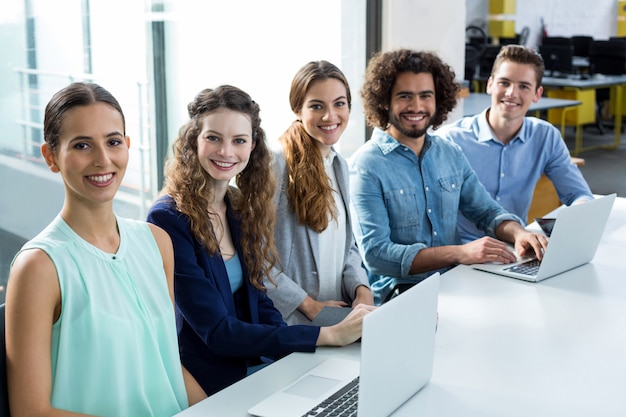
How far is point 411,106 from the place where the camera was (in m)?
2.65

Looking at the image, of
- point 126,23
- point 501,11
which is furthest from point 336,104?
point 501,11

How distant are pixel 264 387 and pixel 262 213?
58cm

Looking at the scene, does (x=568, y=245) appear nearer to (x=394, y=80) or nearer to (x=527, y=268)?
(x=527, y=268)

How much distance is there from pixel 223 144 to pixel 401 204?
2.80 feet

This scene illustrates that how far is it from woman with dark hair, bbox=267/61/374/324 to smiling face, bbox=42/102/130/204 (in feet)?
2.73

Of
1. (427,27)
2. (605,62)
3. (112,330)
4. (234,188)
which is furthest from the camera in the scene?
(605,62)

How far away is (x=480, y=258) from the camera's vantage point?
2363 mm

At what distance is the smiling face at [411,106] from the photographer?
2627mm

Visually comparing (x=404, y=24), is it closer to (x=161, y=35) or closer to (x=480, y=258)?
(x=161, y=35)

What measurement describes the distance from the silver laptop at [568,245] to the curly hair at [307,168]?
1.61 feet

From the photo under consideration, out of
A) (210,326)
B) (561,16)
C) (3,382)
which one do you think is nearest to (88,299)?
(3,382)

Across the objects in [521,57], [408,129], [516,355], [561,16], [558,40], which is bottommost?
[516,355]

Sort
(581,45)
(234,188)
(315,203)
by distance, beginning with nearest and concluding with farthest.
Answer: (234,188) → (315,203) → (581,45)

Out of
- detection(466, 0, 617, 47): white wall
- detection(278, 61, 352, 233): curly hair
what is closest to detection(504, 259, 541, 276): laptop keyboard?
detection(278, 61, 352, 233): curly hair
